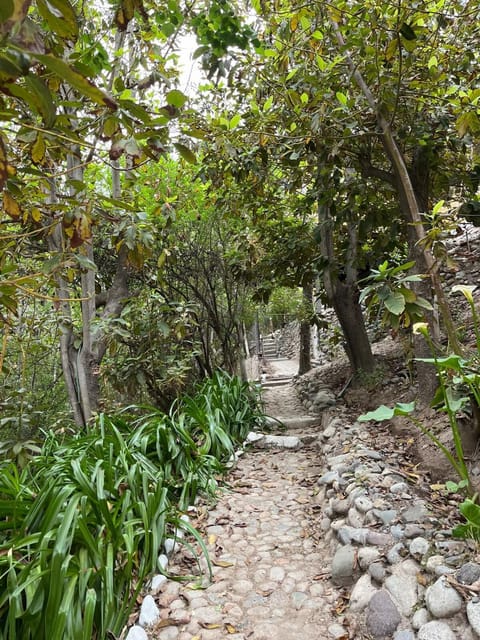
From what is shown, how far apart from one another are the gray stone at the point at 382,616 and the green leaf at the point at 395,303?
1.21 meters

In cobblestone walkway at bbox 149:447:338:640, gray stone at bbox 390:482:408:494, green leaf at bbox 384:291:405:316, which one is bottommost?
cobblestone walkway at bbox 149:447:338:640

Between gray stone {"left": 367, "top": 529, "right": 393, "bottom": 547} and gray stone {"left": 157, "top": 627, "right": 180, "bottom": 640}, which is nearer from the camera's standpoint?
gray stone {"left": 157, "top": 627, "right": 180, "bottom": 640}

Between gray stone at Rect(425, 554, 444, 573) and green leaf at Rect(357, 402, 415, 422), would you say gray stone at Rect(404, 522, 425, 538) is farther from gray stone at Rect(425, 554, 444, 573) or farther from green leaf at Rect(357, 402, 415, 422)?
green leaf at Rect(357, 402, 415, 422)

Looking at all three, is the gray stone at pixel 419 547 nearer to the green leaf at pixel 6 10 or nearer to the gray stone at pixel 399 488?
the gray stone at pixel 399 488

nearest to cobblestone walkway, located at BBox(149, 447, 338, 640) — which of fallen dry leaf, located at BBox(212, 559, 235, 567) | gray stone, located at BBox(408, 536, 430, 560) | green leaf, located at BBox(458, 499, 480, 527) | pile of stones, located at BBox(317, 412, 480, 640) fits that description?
fallen dry leaf, located at BBox(212, 559, 235, 567)

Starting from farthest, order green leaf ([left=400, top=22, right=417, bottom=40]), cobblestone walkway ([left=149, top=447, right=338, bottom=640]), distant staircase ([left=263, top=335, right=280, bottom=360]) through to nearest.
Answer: distant staircase ([left=263, top=335, right=280, bottom=360])
green leaf ([left=400, top=22, right=417, bottom=40])
cobblestone walkway ([left=149, top=447, right=338, bottom=640])

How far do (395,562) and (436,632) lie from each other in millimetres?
403

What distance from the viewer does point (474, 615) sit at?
1412 millimetres

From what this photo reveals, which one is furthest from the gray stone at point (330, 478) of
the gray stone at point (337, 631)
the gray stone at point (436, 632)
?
the gray stone at point (436, 632)

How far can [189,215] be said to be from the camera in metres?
4.70

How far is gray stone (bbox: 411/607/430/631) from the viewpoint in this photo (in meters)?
1.54

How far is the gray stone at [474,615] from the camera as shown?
139 cm

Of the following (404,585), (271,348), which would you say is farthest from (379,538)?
(271,348)

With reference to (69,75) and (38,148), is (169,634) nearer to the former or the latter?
(38,148)
